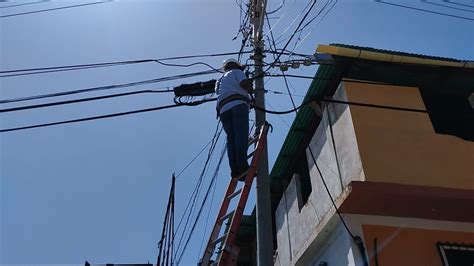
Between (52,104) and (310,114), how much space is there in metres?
4.49

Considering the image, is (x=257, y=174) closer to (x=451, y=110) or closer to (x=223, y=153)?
(x=223, y=153)

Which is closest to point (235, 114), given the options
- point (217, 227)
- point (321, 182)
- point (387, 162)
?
point (217, 227)

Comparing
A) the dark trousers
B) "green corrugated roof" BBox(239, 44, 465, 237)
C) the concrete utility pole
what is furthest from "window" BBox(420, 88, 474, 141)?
the dark trousers

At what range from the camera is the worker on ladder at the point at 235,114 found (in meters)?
5.99

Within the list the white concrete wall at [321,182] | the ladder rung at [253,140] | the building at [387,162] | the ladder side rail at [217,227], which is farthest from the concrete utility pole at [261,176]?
the white concrete wall at [321,182]

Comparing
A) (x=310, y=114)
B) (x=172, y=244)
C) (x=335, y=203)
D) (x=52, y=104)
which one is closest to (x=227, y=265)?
(x=335, y=203)

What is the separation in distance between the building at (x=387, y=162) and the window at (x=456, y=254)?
14mm

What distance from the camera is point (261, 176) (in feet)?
19.3

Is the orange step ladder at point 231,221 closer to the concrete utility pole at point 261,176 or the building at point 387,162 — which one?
the concrete utility pole at point 261,176

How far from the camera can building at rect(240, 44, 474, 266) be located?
20.7ft

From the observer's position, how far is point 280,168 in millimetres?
10227

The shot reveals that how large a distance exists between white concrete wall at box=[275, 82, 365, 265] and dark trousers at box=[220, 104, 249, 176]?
158 cm

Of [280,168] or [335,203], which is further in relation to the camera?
[280,168]

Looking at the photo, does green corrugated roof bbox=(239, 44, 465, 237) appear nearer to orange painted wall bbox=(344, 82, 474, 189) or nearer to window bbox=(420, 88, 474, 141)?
orange painted wall bbox=(344, 82, 474, 189)
